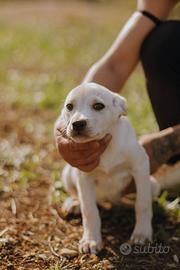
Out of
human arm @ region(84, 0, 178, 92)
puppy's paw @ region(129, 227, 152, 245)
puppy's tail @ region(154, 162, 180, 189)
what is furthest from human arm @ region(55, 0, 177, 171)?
puppy's paw @ region(129, 227, 152, 245)

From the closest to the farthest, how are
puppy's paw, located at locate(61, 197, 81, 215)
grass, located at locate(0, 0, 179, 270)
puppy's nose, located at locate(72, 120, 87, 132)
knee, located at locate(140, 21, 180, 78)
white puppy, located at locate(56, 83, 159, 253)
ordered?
puppy's nose, located at locate(72, 120, 87, 132) < white puppy, located at locate(56, 83, 159, 253) < grass, located at locate(0, 0, 179, 270) < puppy's paw, located at locate(61, 197, 81, 215) < knee, located at locate(140, 21, 180, 78)

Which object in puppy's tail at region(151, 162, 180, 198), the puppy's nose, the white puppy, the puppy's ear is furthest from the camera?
puppy's tail at region(151, 162, 180, 198)

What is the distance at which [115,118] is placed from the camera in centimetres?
286

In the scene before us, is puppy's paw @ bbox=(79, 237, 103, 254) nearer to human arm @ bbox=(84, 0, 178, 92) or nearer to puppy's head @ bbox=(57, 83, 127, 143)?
puppy's head @ bbox=(57, 83, 127, 143)

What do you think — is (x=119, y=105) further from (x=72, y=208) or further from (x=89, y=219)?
(x=72, y=208)

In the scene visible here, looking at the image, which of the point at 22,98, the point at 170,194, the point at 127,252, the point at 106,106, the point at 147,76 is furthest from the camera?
the point at 22,98

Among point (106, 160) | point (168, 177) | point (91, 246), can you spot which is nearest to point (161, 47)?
point (168, 177)

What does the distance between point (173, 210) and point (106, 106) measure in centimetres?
108

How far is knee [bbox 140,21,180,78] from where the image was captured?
3.82m

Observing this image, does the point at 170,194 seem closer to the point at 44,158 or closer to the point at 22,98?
the point at 44,158

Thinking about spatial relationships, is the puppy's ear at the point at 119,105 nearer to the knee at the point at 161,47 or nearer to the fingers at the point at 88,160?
the fingers at the point at 88,160

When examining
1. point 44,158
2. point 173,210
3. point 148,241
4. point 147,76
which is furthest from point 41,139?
point 148,241

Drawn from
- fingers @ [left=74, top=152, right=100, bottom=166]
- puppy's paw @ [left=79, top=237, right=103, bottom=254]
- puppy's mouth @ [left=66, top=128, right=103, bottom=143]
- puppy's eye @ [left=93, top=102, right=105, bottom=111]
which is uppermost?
puppy's eye @ [left=93, top=102, right=105, bottom=111]

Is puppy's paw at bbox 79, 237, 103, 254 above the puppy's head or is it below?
below
